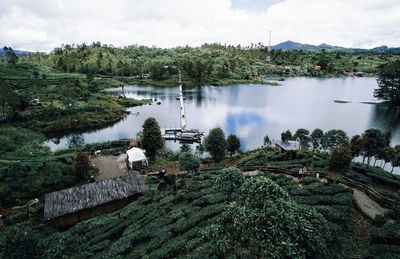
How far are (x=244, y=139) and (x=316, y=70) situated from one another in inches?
4801

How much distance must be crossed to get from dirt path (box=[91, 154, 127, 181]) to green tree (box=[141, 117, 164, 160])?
4.33 m

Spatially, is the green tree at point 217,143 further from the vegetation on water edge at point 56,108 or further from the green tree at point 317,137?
the vegetation on water edge at point 56,108

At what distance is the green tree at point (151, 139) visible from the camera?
136 ft

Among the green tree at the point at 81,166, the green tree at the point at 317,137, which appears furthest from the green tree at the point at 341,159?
the green tree at the point at 81,166

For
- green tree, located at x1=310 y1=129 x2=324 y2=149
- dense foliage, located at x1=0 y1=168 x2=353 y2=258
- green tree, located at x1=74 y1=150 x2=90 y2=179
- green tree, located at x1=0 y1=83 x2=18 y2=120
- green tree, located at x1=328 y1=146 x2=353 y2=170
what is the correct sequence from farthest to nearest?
1. green tree, located at x1=0 y1=83 x2=18 y2=120
2. green tree, located at x1=310 y1=129 x2=324 y2=149
3. green tree, located at x1=74 y1=150 x2=90 y2=179
4. green tree, located at x1=328 y1=146 x2=353 y2=170
5. dense foliage, located at x1=0 y1=168 x2=353 y2=258

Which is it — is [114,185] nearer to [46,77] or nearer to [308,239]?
[308,239]

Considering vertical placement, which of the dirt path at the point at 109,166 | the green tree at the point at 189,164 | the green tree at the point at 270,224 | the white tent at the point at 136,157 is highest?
the green tree at the point at 270,224

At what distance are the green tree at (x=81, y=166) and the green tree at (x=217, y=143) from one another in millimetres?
16988

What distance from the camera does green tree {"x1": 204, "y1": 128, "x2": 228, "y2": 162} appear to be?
39625mm

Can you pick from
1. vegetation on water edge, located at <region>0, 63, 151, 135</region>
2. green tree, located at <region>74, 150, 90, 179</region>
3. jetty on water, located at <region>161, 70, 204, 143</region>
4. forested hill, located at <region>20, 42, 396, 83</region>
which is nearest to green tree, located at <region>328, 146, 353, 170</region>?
green tree, located at <region>74, 150, 90, 179</region>

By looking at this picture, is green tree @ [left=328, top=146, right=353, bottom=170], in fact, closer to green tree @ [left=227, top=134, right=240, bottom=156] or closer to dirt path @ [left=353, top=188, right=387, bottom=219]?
dirt path @ [left=353, top=188, right=387, bottom=219]

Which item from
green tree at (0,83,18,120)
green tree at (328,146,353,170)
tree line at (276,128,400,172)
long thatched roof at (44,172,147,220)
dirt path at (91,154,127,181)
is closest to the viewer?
long thatched roof at (44,172,147,220)

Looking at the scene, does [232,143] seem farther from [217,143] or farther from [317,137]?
[317,137]

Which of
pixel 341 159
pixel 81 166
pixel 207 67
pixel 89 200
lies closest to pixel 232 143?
pixel 341 159
